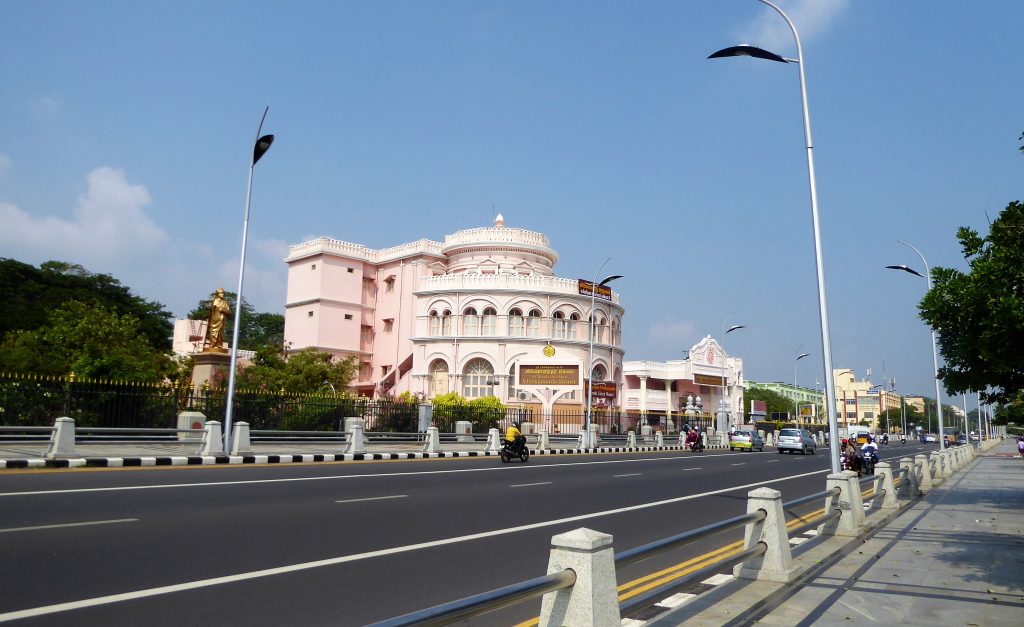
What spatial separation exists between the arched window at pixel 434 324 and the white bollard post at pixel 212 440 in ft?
117

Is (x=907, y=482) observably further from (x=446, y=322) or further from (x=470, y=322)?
(x=446, y=322)

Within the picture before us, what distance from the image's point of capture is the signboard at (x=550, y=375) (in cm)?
4400

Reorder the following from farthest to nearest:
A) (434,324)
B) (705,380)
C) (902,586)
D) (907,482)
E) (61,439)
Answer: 1. (705,380)
2. (434,324)
3. (61,439)
4. (907,482)
5. (902,586)

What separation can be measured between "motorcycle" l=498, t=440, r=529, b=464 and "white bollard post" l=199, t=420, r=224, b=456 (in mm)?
8758

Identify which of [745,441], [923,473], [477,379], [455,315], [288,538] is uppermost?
[455,315]

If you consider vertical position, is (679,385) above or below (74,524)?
above

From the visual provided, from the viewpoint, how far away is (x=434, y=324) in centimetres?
5569

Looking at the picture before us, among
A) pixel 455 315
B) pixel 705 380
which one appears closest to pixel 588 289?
pixel 455 315

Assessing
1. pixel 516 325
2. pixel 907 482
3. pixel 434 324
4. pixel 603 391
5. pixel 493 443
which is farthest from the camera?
pixel 434 324

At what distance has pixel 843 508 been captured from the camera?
390 inches

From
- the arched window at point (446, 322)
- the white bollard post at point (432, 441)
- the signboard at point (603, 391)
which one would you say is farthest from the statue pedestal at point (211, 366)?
the arched window at point (446, 322)

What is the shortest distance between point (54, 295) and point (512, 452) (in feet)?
159

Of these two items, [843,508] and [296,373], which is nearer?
[843,508]

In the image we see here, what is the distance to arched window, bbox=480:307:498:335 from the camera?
53.5 m
